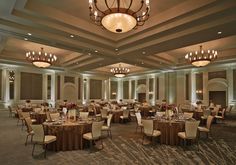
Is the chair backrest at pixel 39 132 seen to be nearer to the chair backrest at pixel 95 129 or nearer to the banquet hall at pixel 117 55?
the banquet hall at pixel 117 55

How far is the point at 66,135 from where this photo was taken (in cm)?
523

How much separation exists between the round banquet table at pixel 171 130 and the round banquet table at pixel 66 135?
2.69 m

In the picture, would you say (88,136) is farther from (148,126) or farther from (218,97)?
(218,97)

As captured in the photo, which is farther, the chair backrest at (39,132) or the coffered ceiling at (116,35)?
the coffered ceiling at (116,35)

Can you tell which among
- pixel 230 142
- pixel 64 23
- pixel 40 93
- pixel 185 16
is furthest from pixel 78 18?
pixel 40 93

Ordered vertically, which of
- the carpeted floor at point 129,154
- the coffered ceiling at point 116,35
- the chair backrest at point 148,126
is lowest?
the carpeted floor at point 129,154

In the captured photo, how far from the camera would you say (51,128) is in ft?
17.1

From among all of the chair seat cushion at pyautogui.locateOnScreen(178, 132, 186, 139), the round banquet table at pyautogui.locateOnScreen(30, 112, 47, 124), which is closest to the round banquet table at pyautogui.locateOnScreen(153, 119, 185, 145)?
the chair seat cushion at pyautogui.locateOnScreen(178, 132, 186, 139)

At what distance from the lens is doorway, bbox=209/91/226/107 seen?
14195mm

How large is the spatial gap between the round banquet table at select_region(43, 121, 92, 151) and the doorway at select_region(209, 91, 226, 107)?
12.8 m

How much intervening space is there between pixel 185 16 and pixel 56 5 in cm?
431

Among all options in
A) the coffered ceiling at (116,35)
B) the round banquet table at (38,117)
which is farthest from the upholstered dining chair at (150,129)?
the round banquet table at (38,117)

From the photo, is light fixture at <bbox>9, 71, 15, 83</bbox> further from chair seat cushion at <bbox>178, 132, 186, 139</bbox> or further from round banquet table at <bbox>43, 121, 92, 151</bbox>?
chair seat cushion at <bbox>178, 132, 186, 139</bbox>

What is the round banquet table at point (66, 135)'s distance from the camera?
17.0 ft
